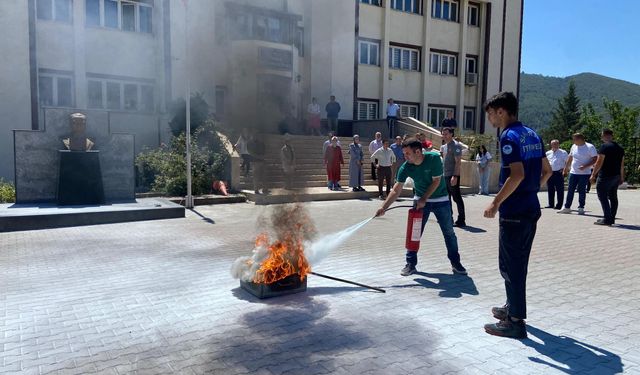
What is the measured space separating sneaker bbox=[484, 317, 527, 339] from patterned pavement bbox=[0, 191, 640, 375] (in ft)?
0.22

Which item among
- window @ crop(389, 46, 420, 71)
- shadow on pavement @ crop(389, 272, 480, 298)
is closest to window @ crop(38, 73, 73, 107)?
shadow on pavement @ crop(389, 272, 480, 298)

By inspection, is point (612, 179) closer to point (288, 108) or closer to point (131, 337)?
point (288, 108)

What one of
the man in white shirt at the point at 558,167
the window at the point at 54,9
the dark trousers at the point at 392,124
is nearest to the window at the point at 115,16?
the window at the point at 54,9

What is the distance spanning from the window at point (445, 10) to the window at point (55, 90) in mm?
20387

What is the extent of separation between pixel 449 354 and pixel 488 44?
87.7ft

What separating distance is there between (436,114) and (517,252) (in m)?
24.0

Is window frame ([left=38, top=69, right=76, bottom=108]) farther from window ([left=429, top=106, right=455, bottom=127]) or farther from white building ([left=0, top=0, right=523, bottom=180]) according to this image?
window ([left=429, top=106, right=455, bottom=127])

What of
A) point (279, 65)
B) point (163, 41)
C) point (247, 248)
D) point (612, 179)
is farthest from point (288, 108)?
point (612, 179)

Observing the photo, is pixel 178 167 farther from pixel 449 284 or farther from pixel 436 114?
pixel 436 114

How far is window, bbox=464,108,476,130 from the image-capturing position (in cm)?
2786

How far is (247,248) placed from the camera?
714 centimetres

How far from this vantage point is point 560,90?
4820 inches

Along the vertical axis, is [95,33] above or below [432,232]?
above

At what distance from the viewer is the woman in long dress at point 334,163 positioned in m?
14.3
